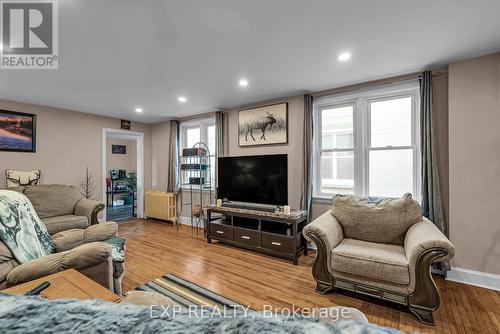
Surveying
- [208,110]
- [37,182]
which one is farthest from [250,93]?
[37,182]

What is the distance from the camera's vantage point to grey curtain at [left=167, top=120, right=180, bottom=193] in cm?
522

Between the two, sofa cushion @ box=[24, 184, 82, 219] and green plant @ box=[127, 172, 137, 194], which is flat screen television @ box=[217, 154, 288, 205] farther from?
green plant @ box=[127, 172, 137, 194]

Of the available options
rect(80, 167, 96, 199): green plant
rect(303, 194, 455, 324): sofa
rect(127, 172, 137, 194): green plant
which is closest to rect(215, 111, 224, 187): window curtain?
rect(303, 194, 455, 324): sofa

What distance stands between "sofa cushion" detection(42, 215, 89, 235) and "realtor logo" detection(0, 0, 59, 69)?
2063mm

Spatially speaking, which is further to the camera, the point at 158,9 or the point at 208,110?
the point at 208,110

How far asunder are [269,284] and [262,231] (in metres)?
0.93

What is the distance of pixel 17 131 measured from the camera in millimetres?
3783

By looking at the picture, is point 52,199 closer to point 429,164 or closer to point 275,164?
point 275,164

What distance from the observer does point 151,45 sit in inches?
84.7

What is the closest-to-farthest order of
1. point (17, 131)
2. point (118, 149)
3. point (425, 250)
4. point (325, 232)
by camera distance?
point (425, 250) < point (325, 232) < point (17, 131) < point (118, 149)

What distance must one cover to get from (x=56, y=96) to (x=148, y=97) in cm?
142

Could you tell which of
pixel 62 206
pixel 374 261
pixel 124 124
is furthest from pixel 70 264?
pixel 124 124

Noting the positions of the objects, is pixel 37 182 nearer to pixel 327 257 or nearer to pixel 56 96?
Result: pixel 56 96

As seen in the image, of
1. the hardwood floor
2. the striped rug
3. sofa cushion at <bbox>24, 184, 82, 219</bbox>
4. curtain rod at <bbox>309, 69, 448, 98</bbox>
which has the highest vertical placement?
curtain rod at <bbox>309, 69, 448, 98</bbox>
